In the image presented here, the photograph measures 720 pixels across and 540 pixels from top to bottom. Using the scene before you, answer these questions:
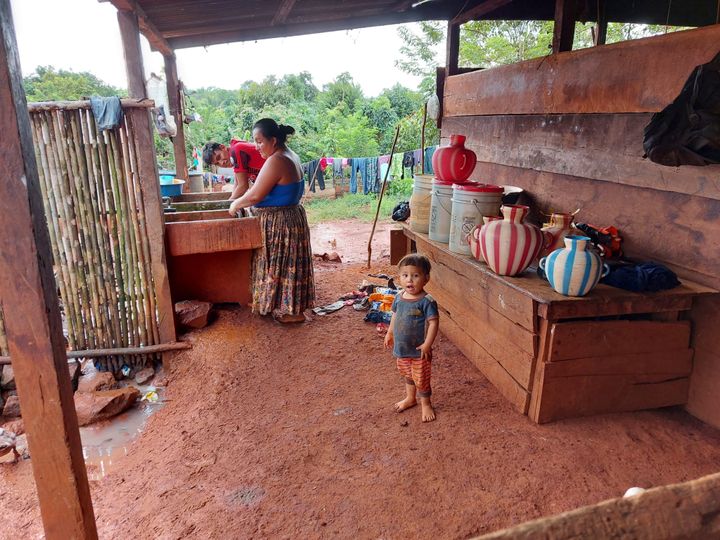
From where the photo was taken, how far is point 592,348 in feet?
8.76

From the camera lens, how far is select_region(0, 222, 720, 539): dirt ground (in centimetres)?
224

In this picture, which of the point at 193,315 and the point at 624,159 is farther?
the point at 193,315

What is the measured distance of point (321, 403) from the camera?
10.8ft

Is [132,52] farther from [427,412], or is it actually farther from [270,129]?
[427,412]

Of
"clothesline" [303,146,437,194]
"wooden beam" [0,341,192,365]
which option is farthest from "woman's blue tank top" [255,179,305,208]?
"clothesline" [303,146,437,194]

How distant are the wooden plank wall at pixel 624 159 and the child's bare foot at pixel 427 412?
1.55 m

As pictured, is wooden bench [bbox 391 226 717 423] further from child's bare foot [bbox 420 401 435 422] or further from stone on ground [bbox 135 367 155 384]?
stone on ground [bbox 135 367 155 384]

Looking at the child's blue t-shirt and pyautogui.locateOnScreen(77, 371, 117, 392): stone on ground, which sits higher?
the child's blue t-shirt

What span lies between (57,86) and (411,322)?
1731cm

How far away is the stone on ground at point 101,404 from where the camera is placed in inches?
148

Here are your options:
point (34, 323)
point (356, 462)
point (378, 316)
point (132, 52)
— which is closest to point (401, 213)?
point (378, 316)

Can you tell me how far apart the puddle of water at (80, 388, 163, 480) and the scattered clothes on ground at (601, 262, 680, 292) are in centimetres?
349

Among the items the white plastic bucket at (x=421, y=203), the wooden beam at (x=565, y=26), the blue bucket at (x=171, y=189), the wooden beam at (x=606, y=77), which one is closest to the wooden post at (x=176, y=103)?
the blue bucket at (x=171, y=189)

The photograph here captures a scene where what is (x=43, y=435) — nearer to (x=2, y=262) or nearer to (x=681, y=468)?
(x=2, y=262)
